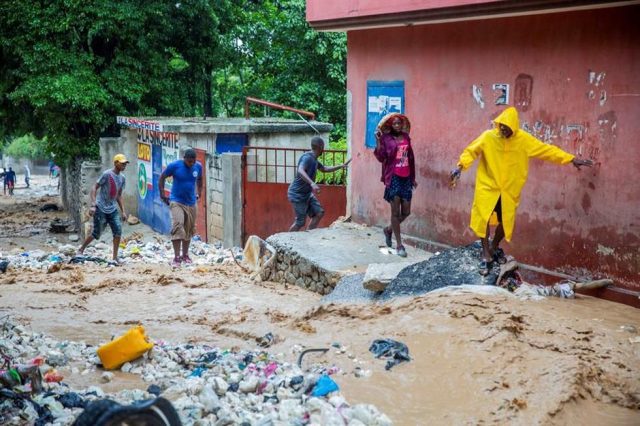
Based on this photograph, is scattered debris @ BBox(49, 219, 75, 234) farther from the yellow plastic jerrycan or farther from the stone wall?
the yellow plastic jerrycan

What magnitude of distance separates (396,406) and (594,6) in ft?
13.2

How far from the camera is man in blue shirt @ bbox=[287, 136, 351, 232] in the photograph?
11297 mm

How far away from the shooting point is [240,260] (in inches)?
504

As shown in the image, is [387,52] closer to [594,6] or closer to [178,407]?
[594,6]

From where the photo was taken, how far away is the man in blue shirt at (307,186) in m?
11.3

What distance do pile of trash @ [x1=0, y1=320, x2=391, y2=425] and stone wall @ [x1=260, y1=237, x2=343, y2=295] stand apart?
2605 millimetres

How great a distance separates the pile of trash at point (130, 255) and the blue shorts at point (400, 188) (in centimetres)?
418

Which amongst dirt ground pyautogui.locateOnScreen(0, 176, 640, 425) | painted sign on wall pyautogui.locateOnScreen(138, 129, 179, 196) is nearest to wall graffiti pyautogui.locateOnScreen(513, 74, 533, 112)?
dirt ground pyautogui.locateOnScreen(0, 176, 640, 425)

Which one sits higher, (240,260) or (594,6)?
(594,6)

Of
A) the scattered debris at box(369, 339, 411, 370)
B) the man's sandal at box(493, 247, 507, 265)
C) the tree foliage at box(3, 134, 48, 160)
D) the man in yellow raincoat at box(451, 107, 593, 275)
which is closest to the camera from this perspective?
the scattered debris at box(369, 339, 411, 370)

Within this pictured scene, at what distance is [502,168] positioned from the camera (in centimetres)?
784

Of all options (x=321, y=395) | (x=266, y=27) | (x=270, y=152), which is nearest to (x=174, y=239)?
(x=270, y=152)

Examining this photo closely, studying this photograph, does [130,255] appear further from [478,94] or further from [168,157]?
[478,94]

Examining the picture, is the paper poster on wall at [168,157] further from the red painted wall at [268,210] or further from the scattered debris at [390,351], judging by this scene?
the scattered debris at [390,351]
